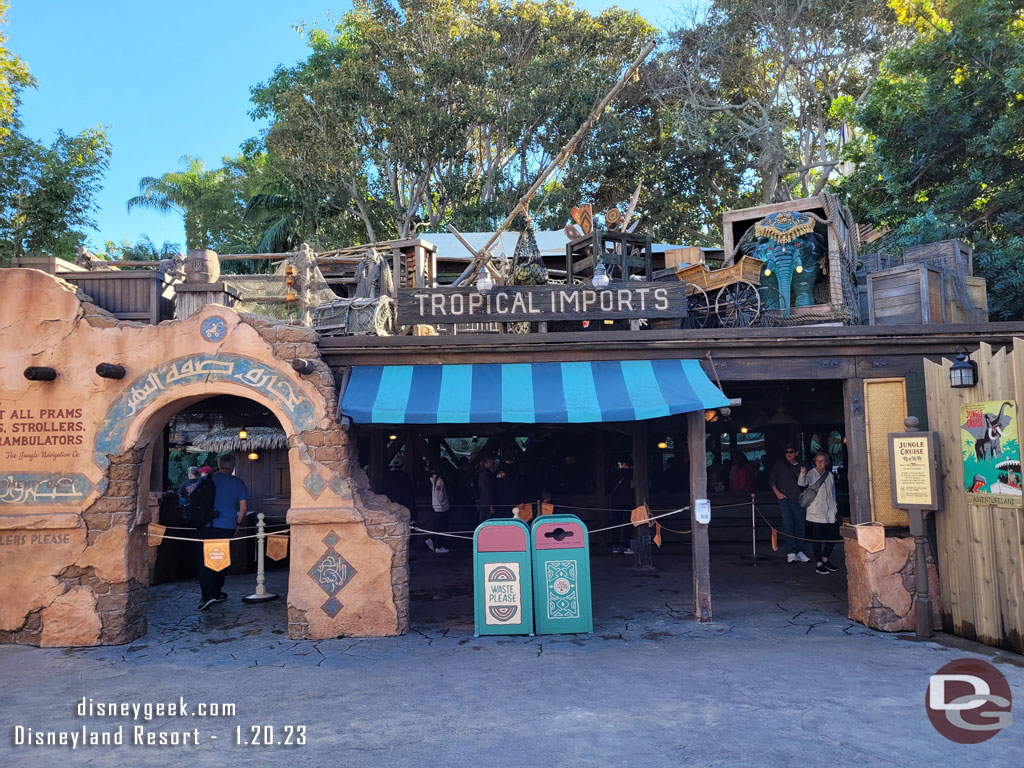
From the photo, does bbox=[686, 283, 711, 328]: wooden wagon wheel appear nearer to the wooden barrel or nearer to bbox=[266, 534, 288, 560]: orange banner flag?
the wooden barrel

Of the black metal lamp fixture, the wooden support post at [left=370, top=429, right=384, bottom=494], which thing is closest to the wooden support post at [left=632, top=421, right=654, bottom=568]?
the wooden support post at [left=370, top=429, right=384, bottom=494]

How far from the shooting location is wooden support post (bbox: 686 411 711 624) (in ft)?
27.0

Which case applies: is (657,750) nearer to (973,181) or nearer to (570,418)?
(570,418)

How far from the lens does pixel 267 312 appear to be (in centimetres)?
1189

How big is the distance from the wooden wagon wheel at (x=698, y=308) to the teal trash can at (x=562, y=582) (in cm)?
470

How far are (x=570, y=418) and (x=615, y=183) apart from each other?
20.0 m

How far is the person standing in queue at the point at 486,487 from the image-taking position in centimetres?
1405

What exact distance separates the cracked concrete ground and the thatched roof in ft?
17.8

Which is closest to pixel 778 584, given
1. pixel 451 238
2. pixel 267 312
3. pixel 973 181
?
pixel 267 312

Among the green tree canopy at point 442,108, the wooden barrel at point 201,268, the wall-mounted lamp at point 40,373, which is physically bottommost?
the wall-mounted lamp at point 40,373

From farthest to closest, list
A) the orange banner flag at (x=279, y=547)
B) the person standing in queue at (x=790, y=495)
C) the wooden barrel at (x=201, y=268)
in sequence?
the person standing in queue at (x=790, y=495) < the orange banner flag at (x=279, y=547) < the wooden barrel at (x=201, y=268)

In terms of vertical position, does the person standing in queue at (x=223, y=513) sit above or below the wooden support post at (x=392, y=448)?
below

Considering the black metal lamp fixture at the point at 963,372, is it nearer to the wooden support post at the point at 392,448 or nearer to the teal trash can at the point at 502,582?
the teal trash can at the point at 502,582

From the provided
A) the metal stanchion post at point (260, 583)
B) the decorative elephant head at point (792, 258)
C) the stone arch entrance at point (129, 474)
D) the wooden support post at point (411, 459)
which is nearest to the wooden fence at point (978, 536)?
the decorative elephant head at point (792, 258)
